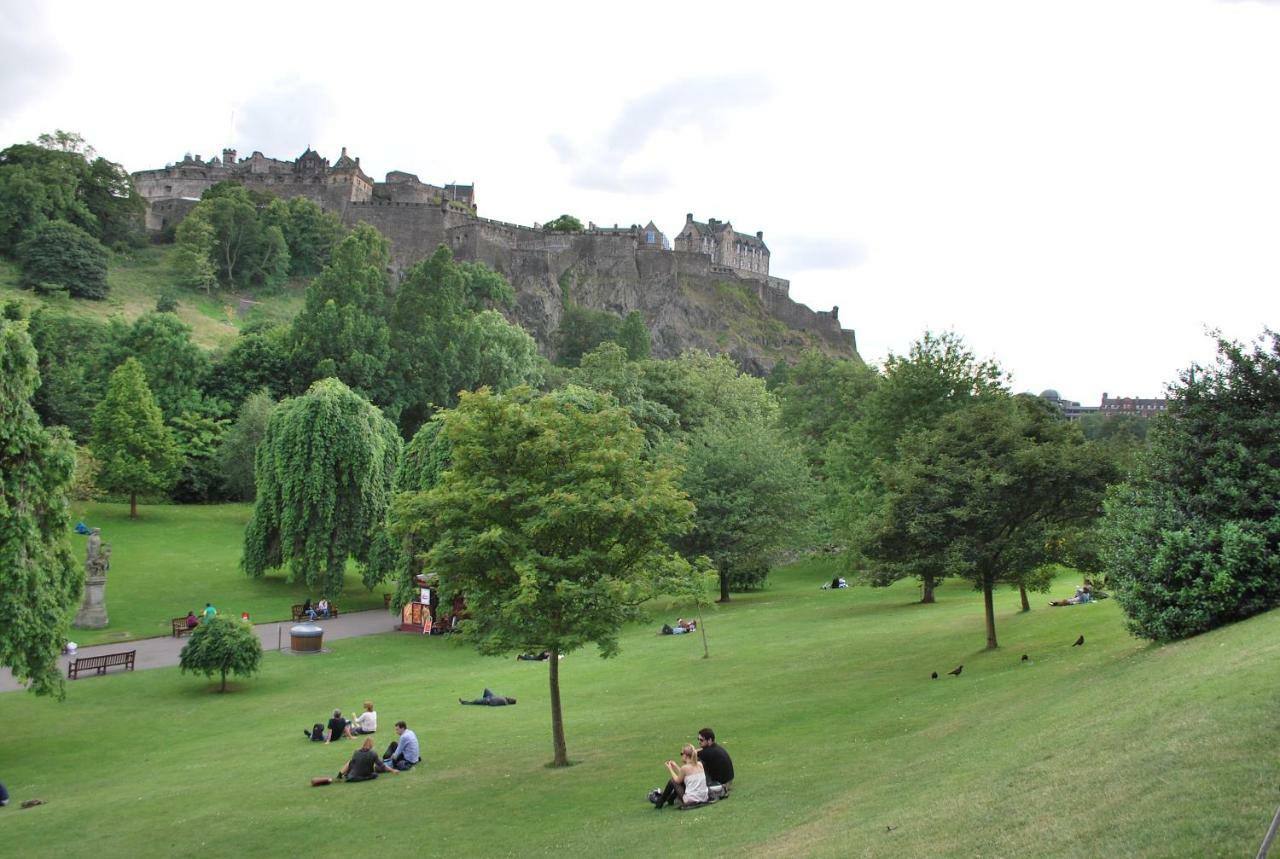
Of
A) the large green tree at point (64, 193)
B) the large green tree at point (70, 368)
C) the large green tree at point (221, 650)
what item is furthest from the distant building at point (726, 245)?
the large green tree at point (221, 650)

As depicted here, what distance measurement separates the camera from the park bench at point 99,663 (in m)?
26.8

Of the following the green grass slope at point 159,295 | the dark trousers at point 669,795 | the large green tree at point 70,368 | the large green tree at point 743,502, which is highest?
the green grass slope at point 159,295

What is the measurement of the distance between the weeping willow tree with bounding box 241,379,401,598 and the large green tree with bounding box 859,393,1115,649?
73.7 feet

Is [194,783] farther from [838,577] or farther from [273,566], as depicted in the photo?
[838,577]

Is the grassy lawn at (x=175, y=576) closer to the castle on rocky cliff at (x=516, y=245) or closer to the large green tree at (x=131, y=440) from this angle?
the large green tree at (x=131, y=440)

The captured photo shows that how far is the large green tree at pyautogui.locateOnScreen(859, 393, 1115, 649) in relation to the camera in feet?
73.0

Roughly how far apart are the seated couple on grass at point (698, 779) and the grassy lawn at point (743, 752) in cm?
27

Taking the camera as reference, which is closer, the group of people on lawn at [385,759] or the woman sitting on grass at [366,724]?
the group of people on lawn at [385,759]

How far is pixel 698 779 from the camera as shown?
13.3m

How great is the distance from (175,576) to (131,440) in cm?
1330

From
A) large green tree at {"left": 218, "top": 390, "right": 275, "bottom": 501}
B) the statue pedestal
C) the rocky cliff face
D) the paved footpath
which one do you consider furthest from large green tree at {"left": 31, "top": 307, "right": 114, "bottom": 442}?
the rocky cliff face

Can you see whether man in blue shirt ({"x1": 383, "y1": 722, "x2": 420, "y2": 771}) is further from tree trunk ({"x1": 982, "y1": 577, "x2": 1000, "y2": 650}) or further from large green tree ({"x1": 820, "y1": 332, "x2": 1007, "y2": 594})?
large green tree ({"x1": 820, "y1": 332, "x2": 1007, "y2": 594})

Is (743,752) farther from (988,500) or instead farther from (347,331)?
(347,331)

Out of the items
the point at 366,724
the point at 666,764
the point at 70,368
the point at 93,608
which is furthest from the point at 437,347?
the point at 666,764
